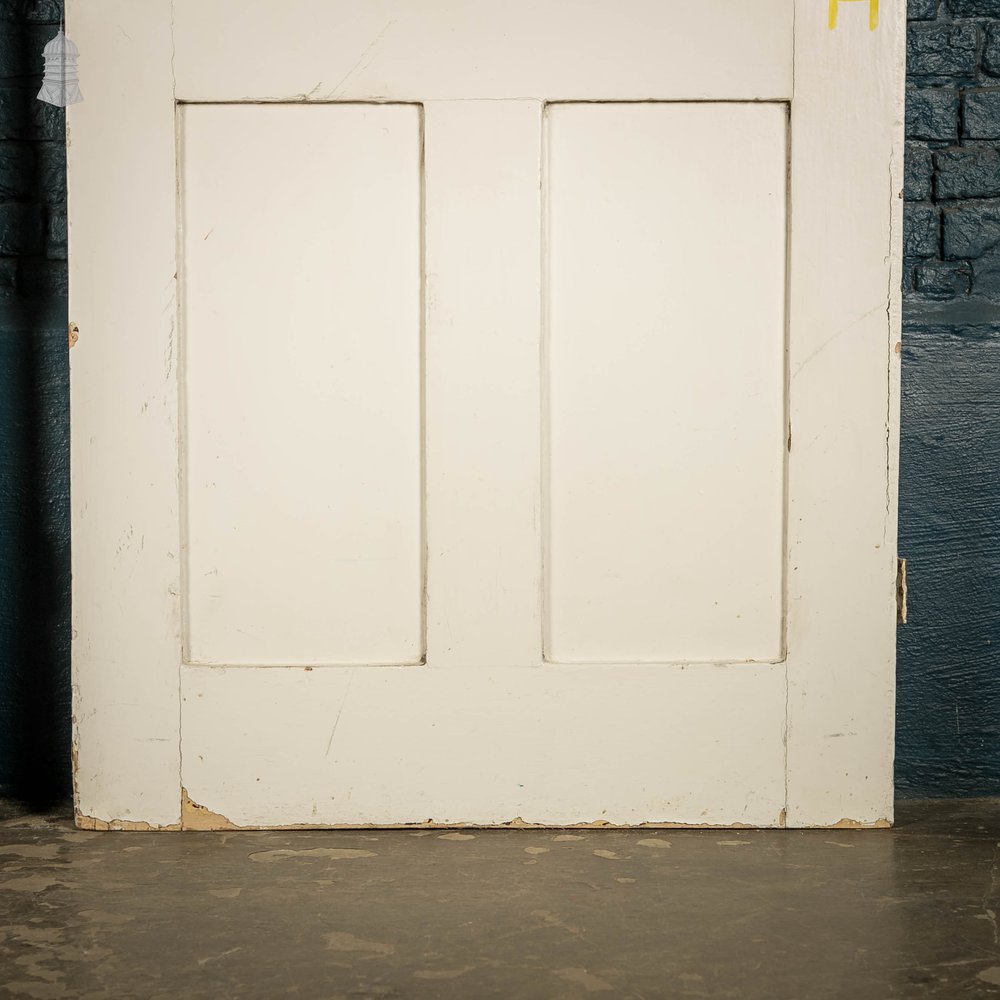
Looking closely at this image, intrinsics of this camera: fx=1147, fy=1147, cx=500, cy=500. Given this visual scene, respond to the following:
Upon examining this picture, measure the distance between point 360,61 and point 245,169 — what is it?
1.05ft

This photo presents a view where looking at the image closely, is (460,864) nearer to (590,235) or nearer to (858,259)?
(590,235)

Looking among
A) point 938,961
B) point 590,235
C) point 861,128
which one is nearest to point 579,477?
point 590,235

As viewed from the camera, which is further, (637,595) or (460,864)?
(637,595)

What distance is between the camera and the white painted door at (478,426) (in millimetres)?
2332

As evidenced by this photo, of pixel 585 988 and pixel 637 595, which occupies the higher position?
pixel 637 595

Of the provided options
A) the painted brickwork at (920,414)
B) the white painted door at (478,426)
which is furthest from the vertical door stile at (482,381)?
the painted brickwork at (920,414)

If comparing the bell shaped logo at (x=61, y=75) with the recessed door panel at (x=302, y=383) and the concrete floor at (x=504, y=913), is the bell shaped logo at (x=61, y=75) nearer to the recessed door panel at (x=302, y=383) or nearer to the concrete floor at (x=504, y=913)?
the recessed door panel at (x=302, y=383)

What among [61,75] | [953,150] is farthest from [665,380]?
[61,75]

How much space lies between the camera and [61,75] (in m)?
2.31

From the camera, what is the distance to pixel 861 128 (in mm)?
2328

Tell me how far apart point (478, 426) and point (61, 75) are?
3.59 ft

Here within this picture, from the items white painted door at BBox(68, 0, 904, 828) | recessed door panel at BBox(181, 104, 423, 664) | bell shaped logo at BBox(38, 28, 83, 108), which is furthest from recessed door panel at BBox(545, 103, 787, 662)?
bell shaped logo at BBox(38, 28, 83, 108)

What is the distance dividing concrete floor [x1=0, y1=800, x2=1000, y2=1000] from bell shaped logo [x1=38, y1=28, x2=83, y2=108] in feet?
4.96

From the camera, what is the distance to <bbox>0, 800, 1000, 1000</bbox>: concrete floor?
1.73 m
